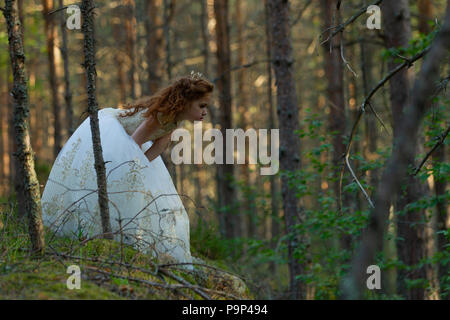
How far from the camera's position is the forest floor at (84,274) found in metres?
2.70

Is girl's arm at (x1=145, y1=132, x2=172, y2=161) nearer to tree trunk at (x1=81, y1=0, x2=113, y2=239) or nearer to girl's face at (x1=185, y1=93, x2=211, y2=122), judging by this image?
girl's face at (x1=185, y1=93, x2=211, y2=122)

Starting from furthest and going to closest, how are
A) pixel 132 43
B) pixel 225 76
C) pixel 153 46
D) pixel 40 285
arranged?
pixel 132 43
pixel 153 46
pixel 225 76
pixel 40 285

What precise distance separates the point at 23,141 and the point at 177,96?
1.85 m

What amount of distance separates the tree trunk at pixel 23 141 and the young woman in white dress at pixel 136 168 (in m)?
1.22

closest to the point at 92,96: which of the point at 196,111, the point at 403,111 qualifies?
the point at 196,111

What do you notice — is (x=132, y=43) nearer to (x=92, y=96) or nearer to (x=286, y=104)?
(x=286, y=104)

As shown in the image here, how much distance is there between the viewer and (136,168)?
15.2ft

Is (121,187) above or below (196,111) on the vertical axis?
below

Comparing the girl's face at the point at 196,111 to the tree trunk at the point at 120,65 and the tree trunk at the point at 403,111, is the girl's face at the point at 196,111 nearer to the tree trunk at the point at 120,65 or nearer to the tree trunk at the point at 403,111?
the tree trunk at the point at 403,111

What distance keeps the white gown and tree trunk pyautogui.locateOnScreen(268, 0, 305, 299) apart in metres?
2.82

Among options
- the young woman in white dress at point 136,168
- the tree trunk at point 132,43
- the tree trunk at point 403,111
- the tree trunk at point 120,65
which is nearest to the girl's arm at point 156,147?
the young woman in white dress at point 136,168

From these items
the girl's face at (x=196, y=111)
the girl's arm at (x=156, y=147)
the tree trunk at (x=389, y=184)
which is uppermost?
the girl's face at (x=196, y=111)
